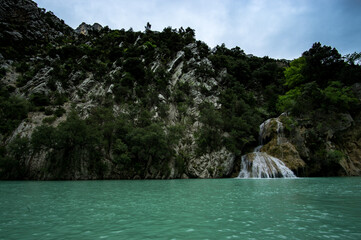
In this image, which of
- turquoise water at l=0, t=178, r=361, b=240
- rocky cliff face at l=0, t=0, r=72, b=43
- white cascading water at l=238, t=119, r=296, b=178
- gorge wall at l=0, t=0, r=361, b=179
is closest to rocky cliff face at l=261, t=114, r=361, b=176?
gorge wall at l=0, t=0, r=361, b=179

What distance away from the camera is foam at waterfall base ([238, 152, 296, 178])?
79.8 ft

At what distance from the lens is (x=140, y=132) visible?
2761 centimetres

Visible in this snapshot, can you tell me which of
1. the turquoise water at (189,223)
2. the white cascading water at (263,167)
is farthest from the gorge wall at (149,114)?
the turquoise water at (189,223)

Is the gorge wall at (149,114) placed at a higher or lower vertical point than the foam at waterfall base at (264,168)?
higher

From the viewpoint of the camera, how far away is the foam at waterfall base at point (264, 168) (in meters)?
24.3

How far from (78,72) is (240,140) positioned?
39006 millimetres

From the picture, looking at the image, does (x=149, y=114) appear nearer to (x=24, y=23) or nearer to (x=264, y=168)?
(x=264, y=168)

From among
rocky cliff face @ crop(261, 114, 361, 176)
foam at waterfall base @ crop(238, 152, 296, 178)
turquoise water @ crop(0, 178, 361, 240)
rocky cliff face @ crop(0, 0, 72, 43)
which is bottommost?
turquoise water @ crop(0, 178, 361, 240)

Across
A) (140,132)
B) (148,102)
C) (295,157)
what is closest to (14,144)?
(140,132)

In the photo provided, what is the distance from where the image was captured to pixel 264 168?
2508cm

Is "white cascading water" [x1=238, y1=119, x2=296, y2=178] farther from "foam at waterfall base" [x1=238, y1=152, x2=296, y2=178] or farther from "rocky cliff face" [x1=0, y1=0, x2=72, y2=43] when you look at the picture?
"rocky cliff face" [x1=0, y1=0, x2=72, y2=43]

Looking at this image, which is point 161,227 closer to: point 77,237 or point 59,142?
point 77,237

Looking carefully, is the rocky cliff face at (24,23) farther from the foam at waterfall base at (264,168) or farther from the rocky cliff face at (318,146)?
the rocky cliff face at (318,146)

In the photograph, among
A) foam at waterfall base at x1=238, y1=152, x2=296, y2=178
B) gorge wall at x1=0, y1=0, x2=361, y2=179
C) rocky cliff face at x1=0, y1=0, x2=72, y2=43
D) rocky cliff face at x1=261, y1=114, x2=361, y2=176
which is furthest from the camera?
rocky cliff face at x1=0, y1=0, x2=72, y2=43
